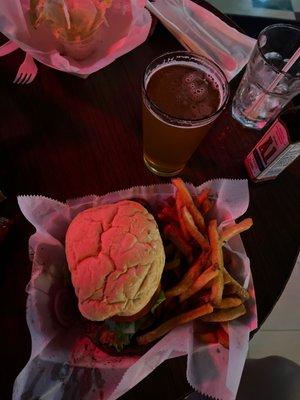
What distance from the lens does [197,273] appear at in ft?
2.61

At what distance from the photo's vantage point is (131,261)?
73 centimetres

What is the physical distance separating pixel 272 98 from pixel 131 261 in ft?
2.11

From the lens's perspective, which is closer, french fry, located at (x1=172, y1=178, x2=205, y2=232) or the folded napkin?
french fry, located at (x1=172, y1=178, x2=205, y2=232)

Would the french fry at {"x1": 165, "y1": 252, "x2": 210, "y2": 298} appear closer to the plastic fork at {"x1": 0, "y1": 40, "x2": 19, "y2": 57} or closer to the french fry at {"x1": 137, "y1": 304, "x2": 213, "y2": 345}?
the french fry at {"x1": 137, "y1": 304, "x2": 213, "y2": 345}

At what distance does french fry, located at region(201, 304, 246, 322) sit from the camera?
2.55 feet

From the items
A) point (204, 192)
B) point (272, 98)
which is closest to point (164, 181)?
point (204, 192)

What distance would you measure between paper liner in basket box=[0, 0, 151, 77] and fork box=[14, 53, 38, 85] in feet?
0.15

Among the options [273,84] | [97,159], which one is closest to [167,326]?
[97,159]

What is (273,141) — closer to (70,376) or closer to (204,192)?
(204,192)

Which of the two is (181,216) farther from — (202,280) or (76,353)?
(76,353)

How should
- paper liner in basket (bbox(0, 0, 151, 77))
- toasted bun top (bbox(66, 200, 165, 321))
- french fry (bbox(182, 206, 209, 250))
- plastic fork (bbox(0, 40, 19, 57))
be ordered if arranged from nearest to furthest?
toasted bun top (bbox(66, 200, 165, 321)), french fry (bbox(182, 206, 209, 250)), paper liner in basket (bbox(0, 0, 151, 77)), plastic fork (bbox(0, 40, 19, 57))

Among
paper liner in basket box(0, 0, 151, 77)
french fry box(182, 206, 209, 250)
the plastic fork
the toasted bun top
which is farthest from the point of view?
the plastic fork

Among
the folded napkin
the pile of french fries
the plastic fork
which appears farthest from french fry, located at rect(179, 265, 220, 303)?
the plastic fork

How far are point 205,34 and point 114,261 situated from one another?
0.79m
